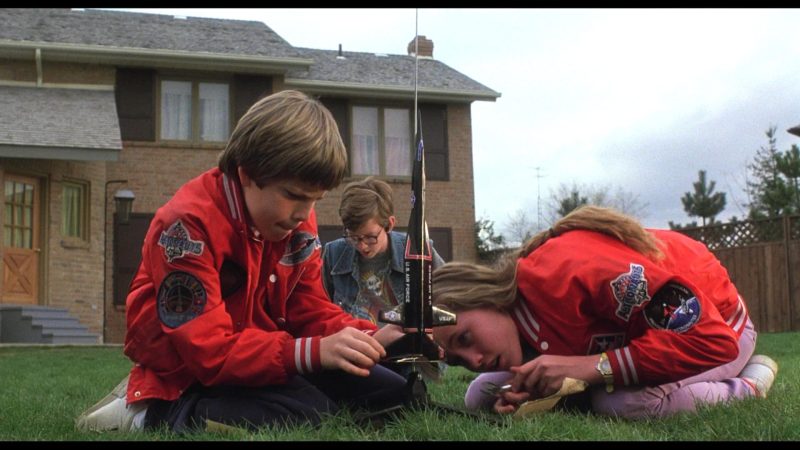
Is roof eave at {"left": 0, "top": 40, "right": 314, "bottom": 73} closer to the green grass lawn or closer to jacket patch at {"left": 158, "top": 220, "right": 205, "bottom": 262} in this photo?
the green grass lawn

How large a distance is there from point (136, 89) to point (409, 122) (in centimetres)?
582

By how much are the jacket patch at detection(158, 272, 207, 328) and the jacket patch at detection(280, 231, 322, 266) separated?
55cm

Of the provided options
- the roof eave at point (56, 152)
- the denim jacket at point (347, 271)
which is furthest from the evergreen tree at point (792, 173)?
the denim jacket at point (347, 271)

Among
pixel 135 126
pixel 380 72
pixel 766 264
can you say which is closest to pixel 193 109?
pixel 135 126

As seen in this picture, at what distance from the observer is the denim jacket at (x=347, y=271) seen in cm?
589

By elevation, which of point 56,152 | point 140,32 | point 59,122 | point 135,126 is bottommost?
point 56,152

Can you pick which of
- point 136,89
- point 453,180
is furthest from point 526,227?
point 136,89

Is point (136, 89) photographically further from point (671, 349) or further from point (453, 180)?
point (671, 349)

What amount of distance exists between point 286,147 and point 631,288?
128 centimetres

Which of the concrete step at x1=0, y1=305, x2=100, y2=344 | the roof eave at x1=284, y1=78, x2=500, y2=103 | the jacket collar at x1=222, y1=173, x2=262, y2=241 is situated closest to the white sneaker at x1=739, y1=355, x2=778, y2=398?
the jacket collar at x1=222, y1=173, x2=262, y2=241

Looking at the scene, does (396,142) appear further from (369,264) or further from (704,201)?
(704,201)

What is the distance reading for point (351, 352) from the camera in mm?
Answer: 2900

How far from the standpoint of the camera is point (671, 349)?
10.3 ft
